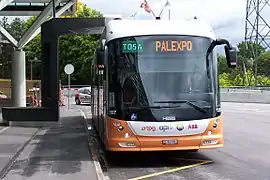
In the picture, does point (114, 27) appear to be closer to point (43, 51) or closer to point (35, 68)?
point (43, 51)

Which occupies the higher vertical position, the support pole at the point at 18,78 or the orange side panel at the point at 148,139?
the support pole at the point at 18,78

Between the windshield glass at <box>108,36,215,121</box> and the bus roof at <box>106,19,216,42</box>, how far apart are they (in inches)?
5.1

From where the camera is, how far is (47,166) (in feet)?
33.2

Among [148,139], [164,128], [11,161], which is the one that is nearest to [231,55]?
[164,128]

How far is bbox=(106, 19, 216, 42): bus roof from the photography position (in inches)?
422

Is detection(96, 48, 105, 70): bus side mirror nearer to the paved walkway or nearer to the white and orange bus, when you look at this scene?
the white and orange bus

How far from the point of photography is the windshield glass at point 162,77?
10.4m

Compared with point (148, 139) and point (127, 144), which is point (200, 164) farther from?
point (127, 144)

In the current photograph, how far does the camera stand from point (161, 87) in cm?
1045

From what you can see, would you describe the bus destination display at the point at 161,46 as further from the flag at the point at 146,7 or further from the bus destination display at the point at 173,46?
the flag at the point at 146,7

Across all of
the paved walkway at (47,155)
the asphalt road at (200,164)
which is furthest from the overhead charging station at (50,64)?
the asphalt road at (200,164)

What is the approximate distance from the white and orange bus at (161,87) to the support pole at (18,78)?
1963cm

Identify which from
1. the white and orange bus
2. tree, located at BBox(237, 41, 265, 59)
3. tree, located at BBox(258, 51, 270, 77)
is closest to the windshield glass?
the white and orange bus

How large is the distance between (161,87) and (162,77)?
21 cm
